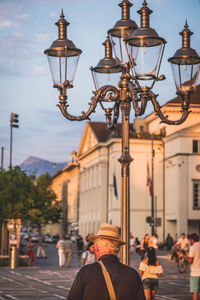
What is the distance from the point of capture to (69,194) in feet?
408

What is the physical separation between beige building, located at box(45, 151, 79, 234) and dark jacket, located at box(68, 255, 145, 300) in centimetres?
10545

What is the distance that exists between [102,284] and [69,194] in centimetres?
11905

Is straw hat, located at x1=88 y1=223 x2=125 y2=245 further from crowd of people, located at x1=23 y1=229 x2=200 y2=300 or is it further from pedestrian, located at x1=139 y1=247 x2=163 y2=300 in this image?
pedestrian, located at x1=139 y1=247 x2=163 y2=300

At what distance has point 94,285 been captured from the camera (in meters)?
5.75

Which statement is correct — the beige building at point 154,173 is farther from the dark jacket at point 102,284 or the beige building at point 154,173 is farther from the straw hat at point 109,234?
the dark jacket at point 102,284

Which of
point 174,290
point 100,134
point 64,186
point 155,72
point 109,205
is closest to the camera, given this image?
point 155,72

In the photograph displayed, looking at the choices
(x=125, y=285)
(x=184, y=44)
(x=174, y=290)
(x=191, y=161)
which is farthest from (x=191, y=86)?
(x=191, y=161)

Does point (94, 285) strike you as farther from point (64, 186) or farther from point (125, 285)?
point (64, 186)

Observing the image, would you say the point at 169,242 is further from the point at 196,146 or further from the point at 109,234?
the point at 109,234

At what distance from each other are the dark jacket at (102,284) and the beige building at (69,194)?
346 ft

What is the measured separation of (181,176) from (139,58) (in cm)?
5943

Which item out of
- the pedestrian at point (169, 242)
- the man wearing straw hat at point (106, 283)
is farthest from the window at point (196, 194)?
the man wearing straw hat at point (106, 283)

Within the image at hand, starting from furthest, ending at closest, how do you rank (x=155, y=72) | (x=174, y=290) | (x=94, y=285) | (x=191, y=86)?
(x=174, y=290)
(x=191, y=86)
(x=155, y=72)
(x=94, y=285)

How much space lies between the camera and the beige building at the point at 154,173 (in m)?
69.6
